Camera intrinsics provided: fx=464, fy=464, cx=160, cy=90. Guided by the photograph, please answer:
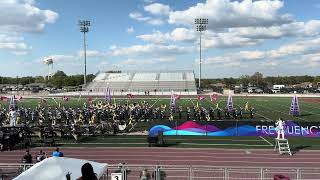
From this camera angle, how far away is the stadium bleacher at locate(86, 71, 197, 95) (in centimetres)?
10981

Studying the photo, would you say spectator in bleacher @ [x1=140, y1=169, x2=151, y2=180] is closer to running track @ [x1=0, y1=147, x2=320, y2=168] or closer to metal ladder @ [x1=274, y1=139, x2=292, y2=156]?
running track @ [x1=0, y1=147, x2=320, y2=168]

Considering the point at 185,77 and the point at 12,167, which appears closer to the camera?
the point at 12,167

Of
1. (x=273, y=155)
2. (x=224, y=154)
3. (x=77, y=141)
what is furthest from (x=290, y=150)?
(x=77, y=141)

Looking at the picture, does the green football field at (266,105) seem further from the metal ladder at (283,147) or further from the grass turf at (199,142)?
the metal ladder at (283,147)

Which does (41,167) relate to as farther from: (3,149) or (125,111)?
(125,111)

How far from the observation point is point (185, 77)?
12050cm

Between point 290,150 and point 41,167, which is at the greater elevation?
point 41,167

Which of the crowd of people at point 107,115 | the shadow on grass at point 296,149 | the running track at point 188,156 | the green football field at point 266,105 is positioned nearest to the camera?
the running track at point 188,156

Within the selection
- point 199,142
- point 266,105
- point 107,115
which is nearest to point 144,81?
point 266,105

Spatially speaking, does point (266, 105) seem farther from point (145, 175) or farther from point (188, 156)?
point (145, 175)

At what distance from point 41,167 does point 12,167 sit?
575cm

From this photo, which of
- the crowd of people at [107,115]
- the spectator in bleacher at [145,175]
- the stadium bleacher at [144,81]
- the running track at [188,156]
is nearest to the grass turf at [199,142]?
the running track at [188,156]

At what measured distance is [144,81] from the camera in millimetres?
117375

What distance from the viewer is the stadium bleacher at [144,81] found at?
109812mm
